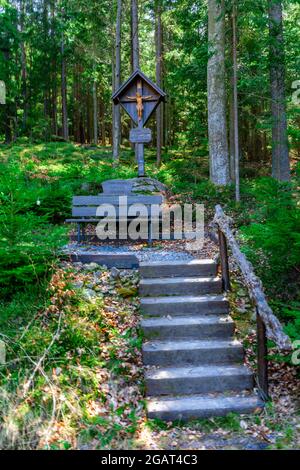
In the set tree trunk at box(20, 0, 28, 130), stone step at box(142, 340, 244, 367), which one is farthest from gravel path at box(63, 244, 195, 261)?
tree trunk at box(20, 0, 28, 130)

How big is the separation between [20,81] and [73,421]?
→ 29.1 m

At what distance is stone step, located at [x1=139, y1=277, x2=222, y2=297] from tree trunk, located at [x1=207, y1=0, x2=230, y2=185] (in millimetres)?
7371

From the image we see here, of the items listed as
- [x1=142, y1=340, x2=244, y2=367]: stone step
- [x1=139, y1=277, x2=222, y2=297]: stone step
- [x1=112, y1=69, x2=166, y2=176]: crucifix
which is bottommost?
[x1=142, y1=340, x2=244, y2=367]: stone step

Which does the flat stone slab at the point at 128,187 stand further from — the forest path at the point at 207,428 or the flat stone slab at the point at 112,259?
the forest path at the point at 207,428

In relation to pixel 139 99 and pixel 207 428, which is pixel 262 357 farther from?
pixel 139 99

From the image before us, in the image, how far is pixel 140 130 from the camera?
11195 millimetres

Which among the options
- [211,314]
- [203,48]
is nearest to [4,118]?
[203,48]

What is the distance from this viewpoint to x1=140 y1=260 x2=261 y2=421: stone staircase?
15.9ft

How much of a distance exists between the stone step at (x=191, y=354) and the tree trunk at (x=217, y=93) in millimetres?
8531

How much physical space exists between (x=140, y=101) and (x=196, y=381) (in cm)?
818

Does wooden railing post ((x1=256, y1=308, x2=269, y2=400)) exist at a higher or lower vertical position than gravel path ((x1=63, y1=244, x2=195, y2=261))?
lower

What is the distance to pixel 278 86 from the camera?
15141mm

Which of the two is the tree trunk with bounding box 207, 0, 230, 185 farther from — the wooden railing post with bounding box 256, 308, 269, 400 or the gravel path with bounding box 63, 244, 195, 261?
the wooden railing post with bounding box 256, 308, 269, 400

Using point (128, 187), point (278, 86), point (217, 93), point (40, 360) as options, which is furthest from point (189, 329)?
point (278, 86)
